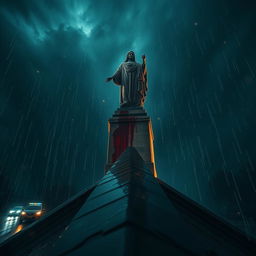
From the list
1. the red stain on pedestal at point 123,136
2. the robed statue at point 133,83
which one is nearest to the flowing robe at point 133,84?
the robed statue at point 133,83

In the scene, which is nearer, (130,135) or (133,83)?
(130,135)

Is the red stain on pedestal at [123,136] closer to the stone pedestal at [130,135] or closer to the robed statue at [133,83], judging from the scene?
the stone pedestal at [130,135]

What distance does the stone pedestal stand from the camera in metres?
5.98

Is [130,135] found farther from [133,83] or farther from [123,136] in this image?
[133,83]

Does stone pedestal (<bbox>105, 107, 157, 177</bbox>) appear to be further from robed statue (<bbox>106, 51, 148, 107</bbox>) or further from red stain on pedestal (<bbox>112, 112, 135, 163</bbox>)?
robed statue (<bbox>106, 51, 148, 107</bbox>)

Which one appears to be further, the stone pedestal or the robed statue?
the robed statue

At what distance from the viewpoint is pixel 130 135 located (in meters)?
6.29

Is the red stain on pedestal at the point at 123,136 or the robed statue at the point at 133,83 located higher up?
the robed statue at the point at 133,83

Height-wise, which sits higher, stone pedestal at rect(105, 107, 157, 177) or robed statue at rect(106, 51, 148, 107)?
robed statue at rect(106, 51, 148, 107)

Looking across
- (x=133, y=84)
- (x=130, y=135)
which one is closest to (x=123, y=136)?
(x=130, y=135)

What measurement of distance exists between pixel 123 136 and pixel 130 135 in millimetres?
297

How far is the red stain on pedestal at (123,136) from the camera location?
239 inches

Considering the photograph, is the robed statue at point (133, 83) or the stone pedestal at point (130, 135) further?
the robed statue at point (133, 83)

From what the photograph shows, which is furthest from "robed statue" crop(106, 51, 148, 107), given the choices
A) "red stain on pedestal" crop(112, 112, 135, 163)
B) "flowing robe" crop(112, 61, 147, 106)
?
"red stain on pedestal" crop(112, 112, 135, 163)
